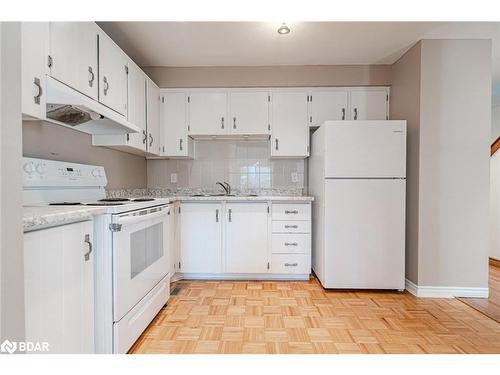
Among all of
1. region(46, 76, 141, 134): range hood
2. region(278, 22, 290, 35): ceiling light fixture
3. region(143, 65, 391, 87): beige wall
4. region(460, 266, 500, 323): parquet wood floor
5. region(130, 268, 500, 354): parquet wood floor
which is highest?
region(278, 22, 290, 35): ceiling light fixture

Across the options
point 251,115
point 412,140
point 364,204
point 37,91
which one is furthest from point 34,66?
point 412,140

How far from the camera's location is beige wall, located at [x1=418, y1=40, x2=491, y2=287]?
243cm

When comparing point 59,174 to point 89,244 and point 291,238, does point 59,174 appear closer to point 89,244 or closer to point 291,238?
point 89,244

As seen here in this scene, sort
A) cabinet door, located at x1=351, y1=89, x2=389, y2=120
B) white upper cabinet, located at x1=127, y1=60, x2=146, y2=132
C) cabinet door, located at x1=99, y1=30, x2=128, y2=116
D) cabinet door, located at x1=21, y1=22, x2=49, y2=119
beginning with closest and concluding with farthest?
1. cabinet door, located at x1=21, y1=22, x2=49, y2=119
2. cabinet door, located at x1=99, y1=30, x2=128, y2=116
3. white upper cabinet, located at x1=127, y1=60, x2=146, y2=132
4. cabinet door, located at x1=351, y1=89, x2=389, y2=120

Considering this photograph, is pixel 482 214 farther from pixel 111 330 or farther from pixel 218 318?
pixel 111 330

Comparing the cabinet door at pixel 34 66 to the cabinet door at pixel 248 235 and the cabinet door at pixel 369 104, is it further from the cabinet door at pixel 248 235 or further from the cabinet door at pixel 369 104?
the cabinet door at pixel 369 104

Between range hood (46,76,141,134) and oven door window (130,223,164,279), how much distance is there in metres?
0.74

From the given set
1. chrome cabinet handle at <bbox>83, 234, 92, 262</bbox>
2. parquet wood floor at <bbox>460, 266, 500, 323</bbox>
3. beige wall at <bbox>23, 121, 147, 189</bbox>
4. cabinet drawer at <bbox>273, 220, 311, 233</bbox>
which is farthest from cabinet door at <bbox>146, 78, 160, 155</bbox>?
parquet wood floor at <bbox>460, 266, 500, 323</bbox>

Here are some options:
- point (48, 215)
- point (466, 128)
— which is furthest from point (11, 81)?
point (466, 128)

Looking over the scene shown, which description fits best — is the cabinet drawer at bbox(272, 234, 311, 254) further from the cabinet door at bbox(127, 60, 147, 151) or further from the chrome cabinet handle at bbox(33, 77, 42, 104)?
the chrome cabinet handle at bbox(33, 77, 42, 104)

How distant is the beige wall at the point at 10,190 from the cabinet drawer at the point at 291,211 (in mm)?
2278

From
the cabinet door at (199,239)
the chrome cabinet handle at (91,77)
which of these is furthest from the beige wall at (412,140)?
the chrome cabinet handle at (91,77)

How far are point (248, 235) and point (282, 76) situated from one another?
5.84 ft

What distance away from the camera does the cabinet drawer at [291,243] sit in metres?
2.81
